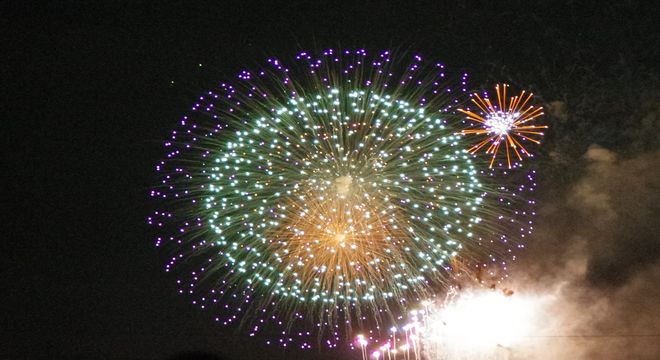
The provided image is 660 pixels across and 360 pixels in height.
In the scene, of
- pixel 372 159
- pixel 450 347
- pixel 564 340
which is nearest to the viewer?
pixel 372 159

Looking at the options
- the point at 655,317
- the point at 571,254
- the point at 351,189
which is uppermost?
the point at 571,254

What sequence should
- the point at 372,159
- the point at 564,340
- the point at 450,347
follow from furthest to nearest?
the point at 564,340 < the point at 450,347 < the point at 372,159

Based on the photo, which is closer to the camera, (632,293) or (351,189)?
(351,189)

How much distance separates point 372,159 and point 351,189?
2.44 feet

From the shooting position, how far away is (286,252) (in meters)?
13.6

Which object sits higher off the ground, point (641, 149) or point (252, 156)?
point (641, 149)

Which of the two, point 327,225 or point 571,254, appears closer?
point 327,225

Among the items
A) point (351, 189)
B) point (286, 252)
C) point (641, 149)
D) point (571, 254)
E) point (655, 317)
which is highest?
point (641, 149)

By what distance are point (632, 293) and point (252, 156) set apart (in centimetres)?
1067

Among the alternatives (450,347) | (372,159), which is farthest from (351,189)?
(450,347)

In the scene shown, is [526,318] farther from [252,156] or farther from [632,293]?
[252,156]

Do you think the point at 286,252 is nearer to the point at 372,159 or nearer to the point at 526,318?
the point at 372,159

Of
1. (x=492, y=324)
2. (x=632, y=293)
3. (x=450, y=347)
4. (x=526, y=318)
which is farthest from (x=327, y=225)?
(x=632, y=293)

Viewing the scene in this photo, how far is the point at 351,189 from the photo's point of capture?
13406 millimetres
